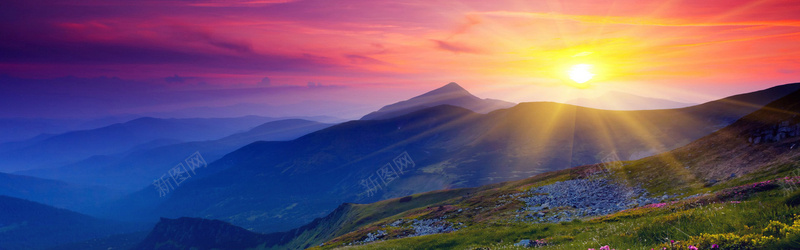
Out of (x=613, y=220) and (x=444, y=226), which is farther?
(x=444, y=226)

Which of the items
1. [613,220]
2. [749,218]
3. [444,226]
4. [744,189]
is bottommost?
[444,226]

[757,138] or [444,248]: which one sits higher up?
[757,138]

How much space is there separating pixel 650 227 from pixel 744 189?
18.9 meters

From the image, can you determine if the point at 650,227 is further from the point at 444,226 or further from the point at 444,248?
the point at 444,226

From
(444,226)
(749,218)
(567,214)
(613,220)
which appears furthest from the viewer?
(444,226)

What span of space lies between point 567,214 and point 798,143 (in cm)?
2317

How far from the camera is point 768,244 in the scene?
8.34 metres

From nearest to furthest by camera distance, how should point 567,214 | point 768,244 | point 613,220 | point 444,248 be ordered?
point 768,244 < point 613,220 < point 444,248 < point 567,214

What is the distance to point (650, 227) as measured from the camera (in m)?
13.6

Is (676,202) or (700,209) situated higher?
(700,209)

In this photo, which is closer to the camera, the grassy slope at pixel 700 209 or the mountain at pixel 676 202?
the grassy slope at pixel 700 209

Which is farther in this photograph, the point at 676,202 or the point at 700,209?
the point at 676,202

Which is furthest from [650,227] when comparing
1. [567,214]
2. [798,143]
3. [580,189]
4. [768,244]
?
[580,189]

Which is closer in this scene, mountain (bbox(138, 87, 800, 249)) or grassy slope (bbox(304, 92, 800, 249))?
grassy slope (bbox(304, 92, 800, 249))
